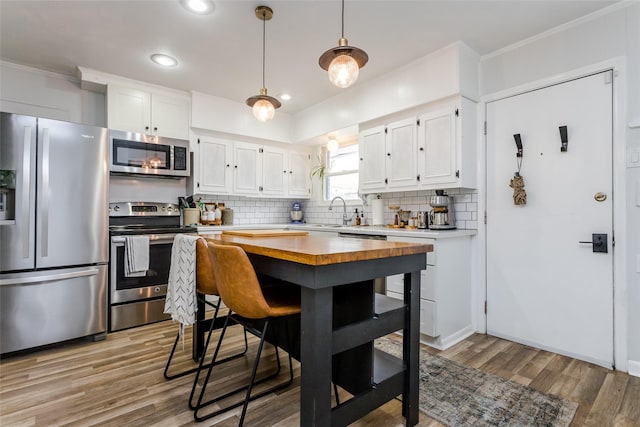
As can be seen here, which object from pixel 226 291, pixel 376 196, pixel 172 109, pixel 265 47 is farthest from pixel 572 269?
pixel 172 109

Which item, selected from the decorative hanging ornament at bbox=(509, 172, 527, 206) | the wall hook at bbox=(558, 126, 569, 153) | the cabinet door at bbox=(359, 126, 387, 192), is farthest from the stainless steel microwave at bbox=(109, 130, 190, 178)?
the wall hook at bbox=(558, 126, 569, 153)

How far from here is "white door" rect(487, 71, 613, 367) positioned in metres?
2.39

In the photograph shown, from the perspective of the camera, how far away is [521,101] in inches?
110

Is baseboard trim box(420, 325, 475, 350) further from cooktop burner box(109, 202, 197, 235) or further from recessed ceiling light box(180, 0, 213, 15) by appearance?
recessed ceiling light box(180, 0, 213, 15)

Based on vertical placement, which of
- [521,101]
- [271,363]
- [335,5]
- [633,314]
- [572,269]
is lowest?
[271,363]

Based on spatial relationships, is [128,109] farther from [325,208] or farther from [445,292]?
[445,292]

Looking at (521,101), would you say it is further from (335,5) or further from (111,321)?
(111,321)

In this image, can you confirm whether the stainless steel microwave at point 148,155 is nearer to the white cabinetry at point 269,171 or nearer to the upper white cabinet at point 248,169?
the upper white cabinet at point 248,169

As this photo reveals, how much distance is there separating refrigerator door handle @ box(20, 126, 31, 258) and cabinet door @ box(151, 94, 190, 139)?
4.12 ft

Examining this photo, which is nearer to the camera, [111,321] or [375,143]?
[111,321]

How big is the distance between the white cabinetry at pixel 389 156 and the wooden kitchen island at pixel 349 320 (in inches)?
71.2

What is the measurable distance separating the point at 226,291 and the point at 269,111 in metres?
1.33

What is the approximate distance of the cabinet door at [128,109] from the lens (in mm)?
3439

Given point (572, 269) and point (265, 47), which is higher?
point (265, 47)
